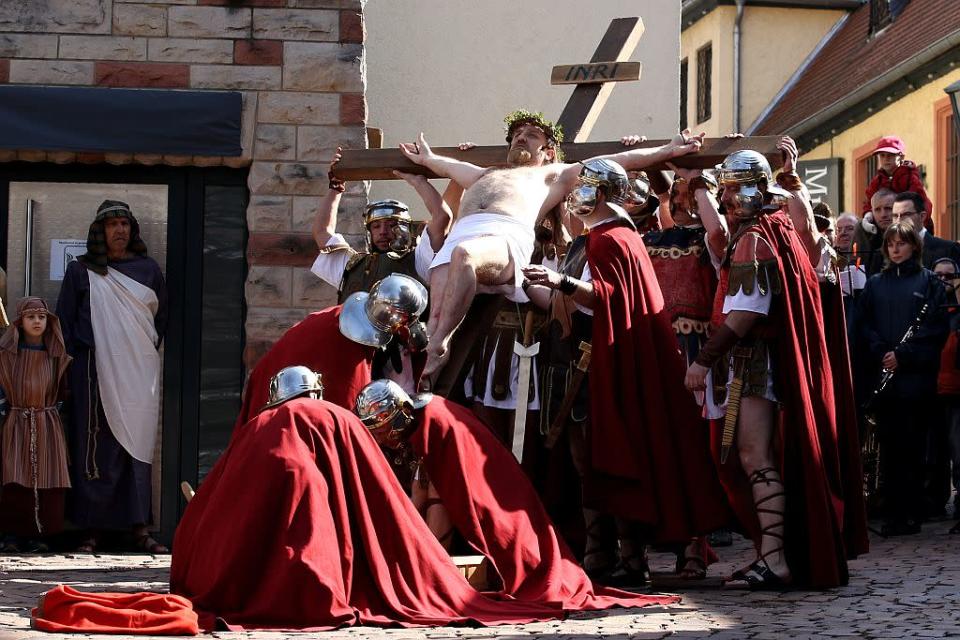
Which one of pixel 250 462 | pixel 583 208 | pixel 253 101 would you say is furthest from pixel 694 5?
pixel 250 462

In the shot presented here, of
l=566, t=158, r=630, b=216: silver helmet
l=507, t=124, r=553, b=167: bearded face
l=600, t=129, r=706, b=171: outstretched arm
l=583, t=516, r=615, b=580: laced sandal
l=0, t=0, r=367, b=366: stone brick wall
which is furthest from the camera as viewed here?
l=0, t=0, r=367, b=366: stone brick wall

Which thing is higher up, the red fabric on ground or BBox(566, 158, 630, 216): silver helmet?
BBox(566, 158, 630, 216): silver helmet

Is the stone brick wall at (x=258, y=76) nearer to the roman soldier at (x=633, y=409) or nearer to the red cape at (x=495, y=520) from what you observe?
the roman soldier at (x=633, y=409)

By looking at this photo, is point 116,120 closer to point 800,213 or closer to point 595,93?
point 595,93

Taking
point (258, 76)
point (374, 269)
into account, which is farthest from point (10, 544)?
point (258, 76)

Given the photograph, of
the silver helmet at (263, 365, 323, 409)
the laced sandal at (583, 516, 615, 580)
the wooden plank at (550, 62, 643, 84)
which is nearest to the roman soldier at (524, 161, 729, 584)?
the laced sandal at (583, 516, 615, 580)

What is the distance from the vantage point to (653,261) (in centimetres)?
942

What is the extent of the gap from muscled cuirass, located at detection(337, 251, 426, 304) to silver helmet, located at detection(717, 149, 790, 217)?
1.96 metres

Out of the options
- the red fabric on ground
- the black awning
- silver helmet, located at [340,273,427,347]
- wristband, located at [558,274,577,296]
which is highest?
the black awning

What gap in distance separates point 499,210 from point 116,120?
10.0 ft

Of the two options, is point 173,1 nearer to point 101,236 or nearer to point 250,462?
point 101,236

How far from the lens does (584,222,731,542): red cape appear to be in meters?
8.09

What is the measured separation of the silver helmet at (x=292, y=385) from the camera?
7.23m

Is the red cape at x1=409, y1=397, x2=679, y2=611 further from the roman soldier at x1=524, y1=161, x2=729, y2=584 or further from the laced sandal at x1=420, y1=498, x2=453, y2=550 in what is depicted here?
the roman soldier at x1=524, y1=161, x2=729, y2=584
